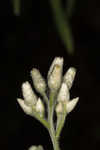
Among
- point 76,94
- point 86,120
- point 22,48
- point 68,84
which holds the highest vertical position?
point 22,48

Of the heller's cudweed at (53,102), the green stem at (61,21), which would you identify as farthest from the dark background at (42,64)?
the heller's cudweed at (53,102)

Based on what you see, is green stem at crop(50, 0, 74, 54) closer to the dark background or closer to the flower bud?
the flower bud

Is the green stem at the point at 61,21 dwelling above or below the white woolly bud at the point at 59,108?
above

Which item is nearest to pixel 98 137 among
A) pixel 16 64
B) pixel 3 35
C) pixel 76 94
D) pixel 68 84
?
pixel 76 94

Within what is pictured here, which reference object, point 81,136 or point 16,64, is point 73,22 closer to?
point 16,64

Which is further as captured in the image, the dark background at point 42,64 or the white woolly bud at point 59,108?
the dark background at point 42,64

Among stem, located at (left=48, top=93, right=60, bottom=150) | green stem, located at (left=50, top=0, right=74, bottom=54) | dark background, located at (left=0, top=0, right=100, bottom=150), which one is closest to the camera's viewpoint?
stem, located at (left=48, top=93, right=60, bottom=150)

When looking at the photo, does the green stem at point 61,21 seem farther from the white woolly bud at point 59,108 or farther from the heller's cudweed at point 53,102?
the white woolly bud at point 59,108

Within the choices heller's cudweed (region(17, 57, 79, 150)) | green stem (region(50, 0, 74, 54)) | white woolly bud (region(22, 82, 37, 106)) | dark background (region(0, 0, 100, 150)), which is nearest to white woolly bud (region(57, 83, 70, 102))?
heller's cudweed (region(17, 57, 79, 150))
